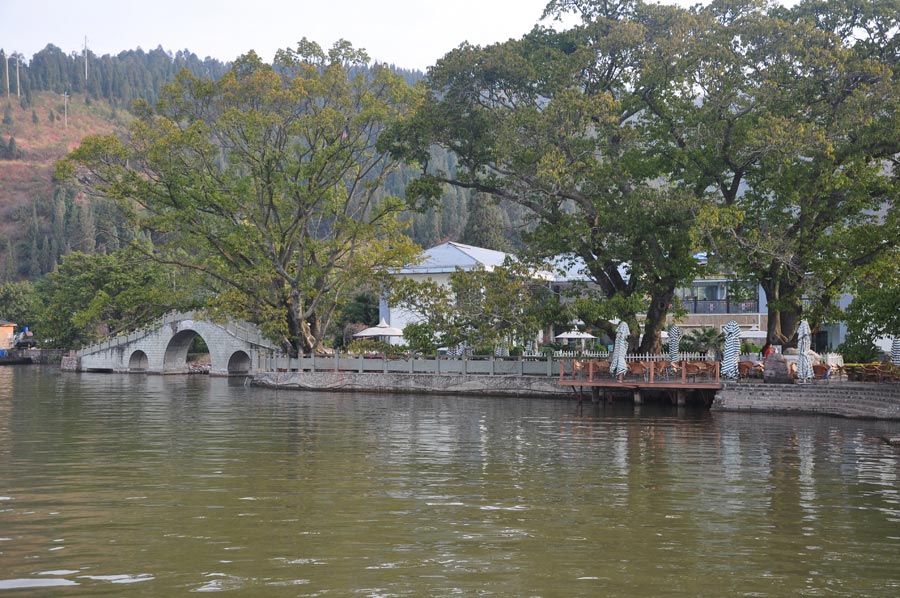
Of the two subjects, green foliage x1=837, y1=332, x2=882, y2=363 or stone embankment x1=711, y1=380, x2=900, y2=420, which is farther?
green foliage x1=837, y1=332, x2=882, y2=363

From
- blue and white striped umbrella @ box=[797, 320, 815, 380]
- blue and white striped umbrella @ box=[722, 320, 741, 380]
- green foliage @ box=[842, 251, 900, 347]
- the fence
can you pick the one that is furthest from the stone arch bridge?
green foliage @ box=[842, 251, 900, 347]

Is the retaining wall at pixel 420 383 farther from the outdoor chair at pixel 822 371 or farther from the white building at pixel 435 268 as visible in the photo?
the white building at pixel 435 268

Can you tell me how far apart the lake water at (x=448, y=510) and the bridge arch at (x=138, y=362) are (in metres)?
48.9

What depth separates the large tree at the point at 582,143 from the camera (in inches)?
1371

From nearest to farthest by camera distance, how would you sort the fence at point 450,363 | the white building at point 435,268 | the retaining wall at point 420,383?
the retaining wall at point 420,383 → the fence at point 450,363 → the white building at point 435,268

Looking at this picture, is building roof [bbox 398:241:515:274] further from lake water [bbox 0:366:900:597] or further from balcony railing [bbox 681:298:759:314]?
lake water [bbox 0:366:900:597]

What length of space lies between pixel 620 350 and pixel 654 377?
160cm

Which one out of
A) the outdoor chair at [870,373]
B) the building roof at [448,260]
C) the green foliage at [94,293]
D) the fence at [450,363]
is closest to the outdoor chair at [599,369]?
the fence at [450,363]

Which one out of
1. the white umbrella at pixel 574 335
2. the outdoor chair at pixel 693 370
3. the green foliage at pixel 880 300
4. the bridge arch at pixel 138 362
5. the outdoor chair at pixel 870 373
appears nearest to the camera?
the outdoor chair at pixel 870 373

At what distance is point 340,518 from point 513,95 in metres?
27.9

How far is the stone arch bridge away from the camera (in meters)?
63.5

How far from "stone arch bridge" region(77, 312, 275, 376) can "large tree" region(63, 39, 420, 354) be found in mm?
10976

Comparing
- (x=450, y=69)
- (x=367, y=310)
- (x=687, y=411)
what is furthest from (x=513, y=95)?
(x=367, y=310)

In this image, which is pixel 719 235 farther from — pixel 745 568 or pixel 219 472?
pixel 745 568
